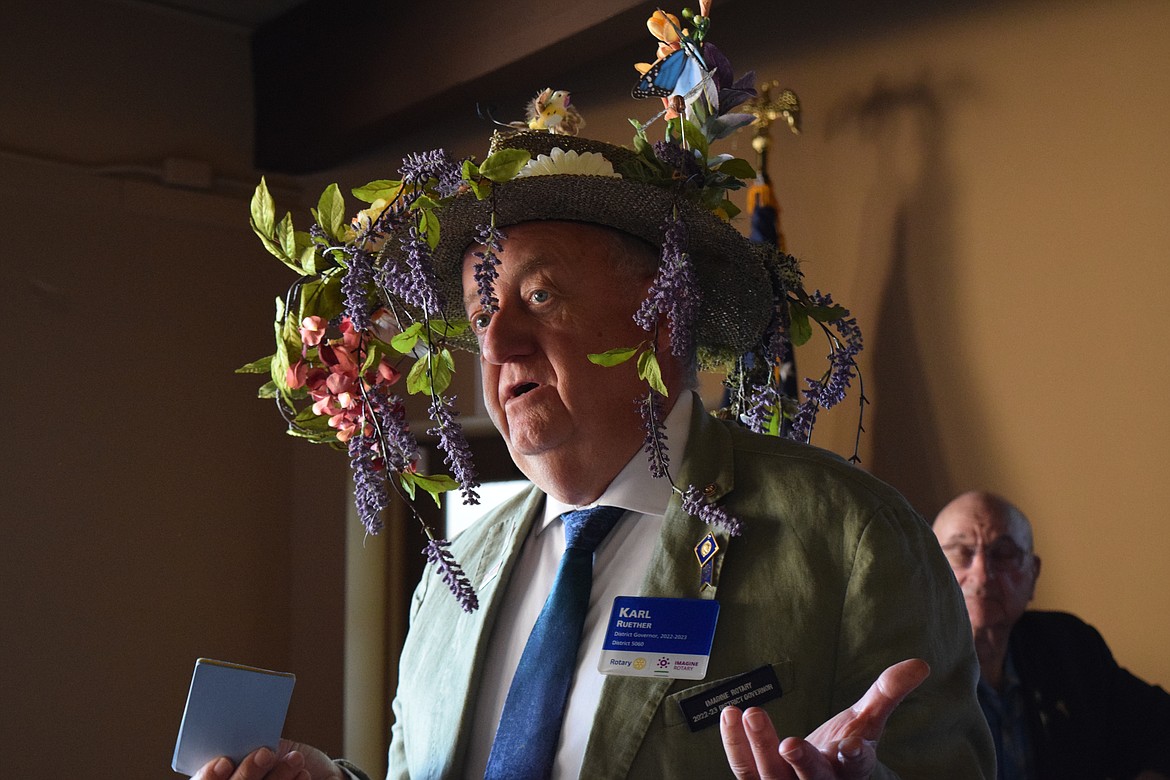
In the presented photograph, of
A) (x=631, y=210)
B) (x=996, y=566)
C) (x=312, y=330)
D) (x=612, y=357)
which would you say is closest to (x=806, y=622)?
(x=612, y=357)

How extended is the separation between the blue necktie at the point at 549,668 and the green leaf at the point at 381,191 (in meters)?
0.55

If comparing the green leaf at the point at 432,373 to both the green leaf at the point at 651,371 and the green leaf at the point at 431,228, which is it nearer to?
the green leaf at the point at 431,228

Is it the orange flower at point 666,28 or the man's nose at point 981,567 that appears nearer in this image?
the orange flower at point 666,28

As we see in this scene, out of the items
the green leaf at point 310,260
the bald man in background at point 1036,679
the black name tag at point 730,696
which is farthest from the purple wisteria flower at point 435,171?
the bald man in background at point 1036,679

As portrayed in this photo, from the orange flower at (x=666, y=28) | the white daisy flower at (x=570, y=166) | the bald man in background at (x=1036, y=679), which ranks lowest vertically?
the bald man in background at (x=1036, y=679)

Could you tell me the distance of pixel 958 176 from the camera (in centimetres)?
329

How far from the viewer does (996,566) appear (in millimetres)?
3057

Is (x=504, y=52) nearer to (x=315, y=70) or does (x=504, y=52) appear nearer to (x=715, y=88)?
(x=315, y=70)

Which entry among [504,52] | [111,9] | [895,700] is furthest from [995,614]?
[111,9]

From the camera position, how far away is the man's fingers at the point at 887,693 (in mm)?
1163

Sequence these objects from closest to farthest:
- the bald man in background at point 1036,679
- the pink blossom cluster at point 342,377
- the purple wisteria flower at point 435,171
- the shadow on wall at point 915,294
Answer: the purple wisteria flower at point 435,171
the pink blossom cluster at point 342,377
the bald man in background at point 1036,679
the shadow on wall at point 915,294

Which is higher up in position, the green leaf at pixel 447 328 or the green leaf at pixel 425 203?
the green leaf at pixel 425 203

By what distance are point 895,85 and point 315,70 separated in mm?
2624

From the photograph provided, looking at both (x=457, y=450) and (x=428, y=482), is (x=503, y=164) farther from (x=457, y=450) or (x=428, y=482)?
(x=428, y=482)
